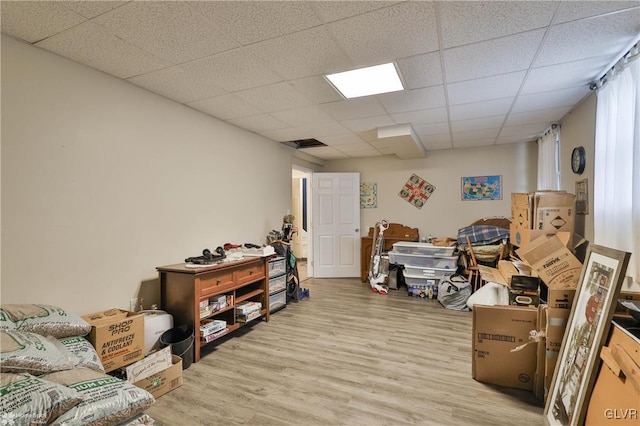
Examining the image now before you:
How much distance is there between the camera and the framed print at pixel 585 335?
1.48 m

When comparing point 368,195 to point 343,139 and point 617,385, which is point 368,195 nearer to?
point 343,139

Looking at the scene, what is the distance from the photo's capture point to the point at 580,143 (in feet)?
10.2

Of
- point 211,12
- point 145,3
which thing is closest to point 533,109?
point 211,12

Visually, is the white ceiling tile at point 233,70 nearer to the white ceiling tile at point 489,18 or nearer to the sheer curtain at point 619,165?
the white ceiling tile at point 489,18

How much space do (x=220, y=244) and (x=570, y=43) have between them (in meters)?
3.68

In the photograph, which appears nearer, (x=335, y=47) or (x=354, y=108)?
(x=335, y=47)

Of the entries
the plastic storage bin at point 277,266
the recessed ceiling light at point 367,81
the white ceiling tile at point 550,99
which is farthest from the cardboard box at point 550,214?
the plastic storage bin at point 277,266

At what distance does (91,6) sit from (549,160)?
5004mm

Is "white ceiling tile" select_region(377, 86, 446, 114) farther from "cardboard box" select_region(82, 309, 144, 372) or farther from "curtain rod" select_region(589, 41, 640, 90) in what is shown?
"cardboard box" select_region(82, 309, 144, 372)

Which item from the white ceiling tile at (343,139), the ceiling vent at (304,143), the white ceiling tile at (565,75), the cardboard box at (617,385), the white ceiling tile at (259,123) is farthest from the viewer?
the ceiling vent at (304,143)

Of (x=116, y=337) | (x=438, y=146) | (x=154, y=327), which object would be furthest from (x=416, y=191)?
(x=116, y=337)

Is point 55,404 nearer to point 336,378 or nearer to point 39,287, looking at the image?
point 39,287

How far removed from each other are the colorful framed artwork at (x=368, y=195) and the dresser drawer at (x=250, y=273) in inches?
124

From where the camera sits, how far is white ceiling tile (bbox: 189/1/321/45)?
160cm
